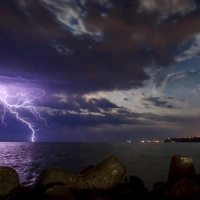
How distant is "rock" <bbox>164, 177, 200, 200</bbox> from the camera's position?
714 centimetres

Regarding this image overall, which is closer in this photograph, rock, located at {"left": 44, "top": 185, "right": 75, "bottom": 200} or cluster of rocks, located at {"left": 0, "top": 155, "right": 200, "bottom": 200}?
rock, located at {"left": 44, "top": 185, "right": 75, "bottom": 200}

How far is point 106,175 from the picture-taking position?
852 centimetres

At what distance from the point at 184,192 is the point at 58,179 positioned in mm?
4025

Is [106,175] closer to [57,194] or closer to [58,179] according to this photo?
[58,179]

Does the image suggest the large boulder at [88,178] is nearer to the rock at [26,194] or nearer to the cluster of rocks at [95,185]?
the cluster of rocks at [95,185]

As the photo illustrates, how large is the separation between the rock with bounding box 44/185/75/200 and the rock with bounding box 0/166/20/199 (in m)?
1.08

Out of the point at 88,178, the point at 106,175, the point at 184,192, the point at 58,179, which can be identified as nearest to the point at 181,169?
the point at 184,192

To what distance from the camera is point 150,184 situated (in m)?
20.0

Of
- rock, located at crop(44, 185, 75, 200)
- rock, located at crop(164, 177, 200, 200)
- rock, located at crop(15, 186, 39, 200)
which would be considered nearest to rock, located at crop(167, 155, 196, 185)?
rock, located at crop(164, 177, 200, 200)

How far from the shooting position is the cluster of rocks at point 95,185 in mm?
7039

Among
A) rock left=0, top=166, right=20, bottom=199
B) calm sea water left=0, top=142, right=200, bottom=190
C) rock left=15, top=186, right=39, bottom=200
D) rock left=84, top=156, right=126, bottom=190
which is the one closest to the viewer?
rock left=0, top=166, right=20, bottom=199

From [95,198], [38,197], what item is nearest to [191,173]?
[95,198]

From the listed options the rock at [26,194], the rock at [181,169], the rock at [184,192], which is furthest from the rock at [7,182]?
the rock at [181,169]

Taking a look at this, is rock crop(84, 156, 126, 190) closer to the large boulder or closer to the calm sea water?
the large boulder
